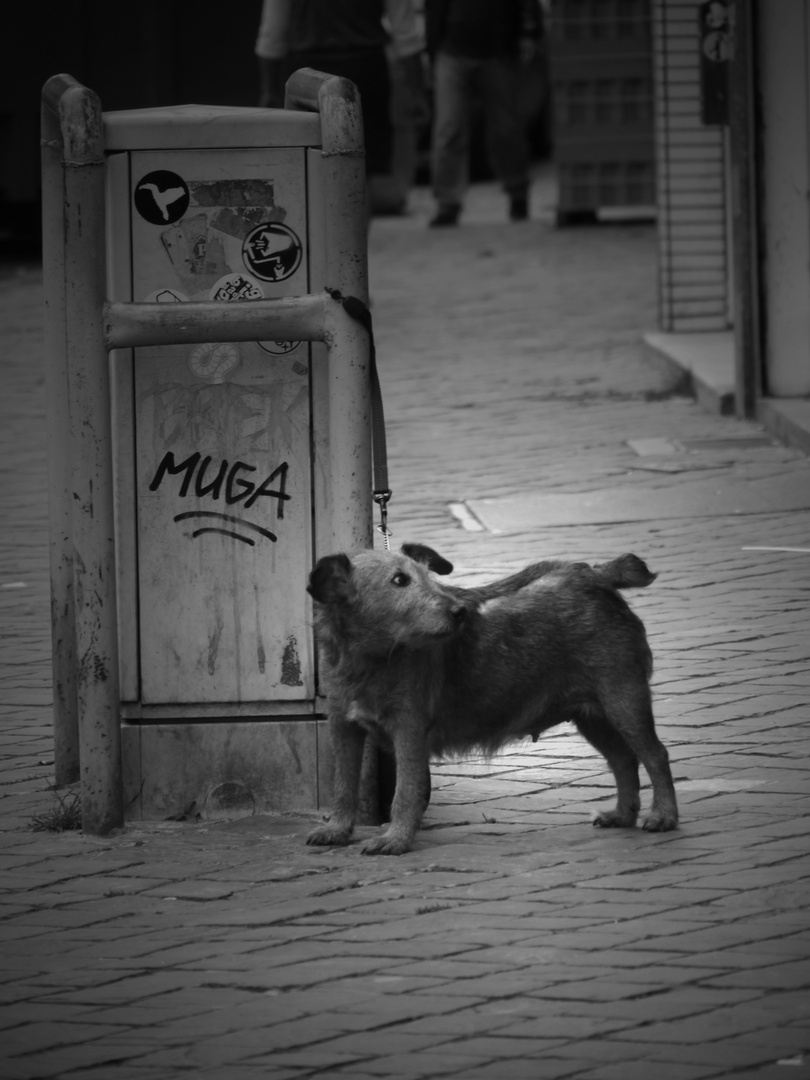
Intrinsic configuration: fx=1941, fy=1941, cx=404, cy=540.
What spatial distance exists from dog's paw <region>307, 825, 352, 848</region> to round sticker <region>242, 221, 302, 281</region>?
1552 mm

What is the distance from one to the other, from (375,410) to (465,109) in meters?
16.0

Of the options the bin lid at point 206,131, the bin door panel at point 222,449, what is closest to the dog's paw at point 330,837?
the bin door panel at point 222,449

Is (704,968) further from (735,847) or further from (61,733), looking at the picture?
(61,733)

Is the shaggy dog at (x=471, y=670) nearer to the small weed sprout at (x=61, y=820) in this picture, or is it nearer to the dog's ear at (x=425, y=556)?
the dog's ear at (x=425, y=556)

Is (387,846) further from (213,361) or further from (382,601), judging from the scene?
(213,361)

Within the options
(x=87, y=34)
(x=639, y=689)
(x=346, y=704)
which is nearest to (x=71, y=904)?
(x=346, y=704)

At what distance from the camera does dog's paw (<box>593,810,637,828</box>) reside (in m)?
5.39

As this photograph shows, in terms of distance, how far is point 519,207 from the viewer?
23.3 meters

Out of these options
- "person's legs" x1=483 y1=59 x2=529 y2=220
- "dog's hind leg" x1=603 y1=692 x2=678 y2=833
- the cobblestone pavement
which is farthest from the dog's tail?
"person's legs" x1=483 y1=59 x2=529 y2=220

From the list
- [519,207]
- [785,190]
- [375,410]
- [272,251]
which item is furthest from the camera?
[519,207]

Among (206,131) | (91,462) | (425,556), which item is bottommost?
(425,556)

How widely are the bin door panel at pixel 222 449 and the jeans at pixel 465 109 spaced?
15.8 meters

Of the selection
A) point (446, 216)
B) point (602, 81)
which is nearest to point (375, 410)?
point (602, 81)

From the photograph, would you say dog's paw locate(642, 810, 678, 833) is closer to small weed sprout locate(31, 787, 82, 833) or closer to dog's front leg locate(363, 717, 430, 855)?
dog's front leg locate(363, 717, 430, 855)
